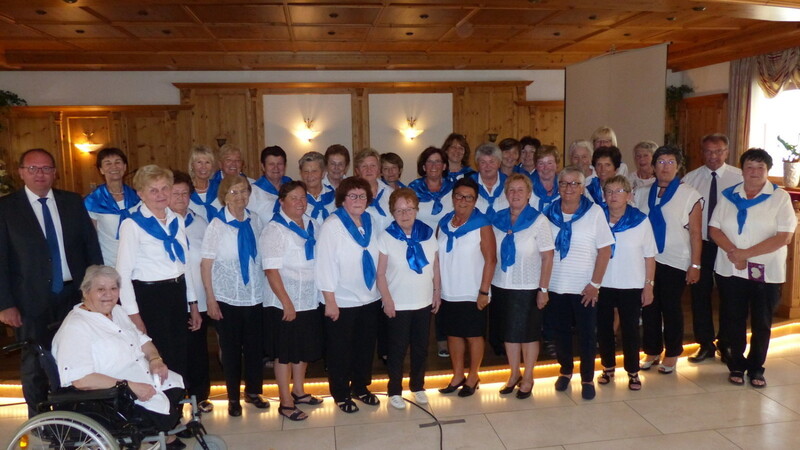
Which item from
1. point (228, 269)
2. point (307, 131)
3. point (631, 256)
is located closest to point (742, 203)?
point (631, 256)

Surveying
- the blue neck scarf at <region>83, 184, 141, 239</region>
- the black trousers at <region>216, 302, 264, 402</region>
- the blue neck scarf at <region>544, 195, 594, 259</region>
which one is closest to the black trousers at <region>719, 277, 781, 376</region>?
the blue neck scarf at <region>544, 195, 594, 259</region>

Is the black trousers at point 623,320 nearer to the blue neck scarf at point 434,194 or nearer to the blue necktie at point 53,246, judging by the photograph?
the blue neck scarf at point 434,194

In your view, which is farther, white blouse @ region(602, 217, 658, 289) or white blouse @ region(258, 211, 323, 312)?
white blouse @ region(602, 217, 658, 289)

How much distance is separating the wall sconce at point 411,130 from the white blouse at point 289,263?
809cm

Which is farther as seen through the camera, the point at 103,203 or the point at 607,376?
the point at 607,376

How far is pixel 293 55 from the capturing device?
1020cm

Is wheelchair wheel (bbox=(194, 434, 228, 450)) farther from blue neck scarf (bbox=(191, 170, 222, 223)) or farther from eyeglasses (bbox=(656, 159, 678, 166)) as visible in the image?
eyeglasses (bbox=(656, 159, 678, 166))

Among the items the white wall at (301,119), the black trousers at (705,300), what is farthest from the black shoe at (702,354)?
the white wall at (301,119)

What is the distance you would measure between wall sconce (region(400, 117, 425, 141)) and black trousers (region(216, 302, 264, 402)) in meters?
8.20

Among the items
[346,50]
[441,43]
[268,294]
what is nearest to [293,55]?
[346,50]

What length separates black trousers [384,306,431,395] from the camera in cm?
390

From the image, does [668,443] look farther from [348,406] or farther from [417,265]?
[348,406]

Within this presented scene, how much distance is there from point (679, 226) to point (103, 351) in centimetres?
384

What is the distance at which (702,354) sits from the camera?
4938 millimetres
